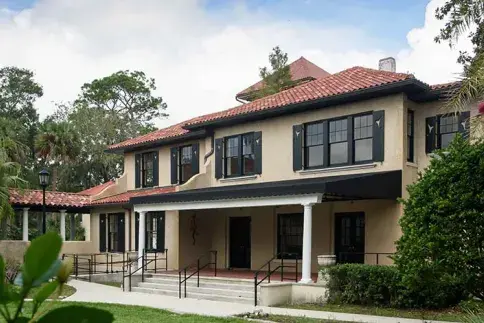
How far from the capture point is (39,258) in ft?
3.08

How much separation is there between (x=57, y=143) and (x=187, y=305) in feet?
74.2

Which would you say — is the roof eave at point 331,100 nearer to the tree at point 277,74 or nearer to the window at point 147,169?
the window at point 147,169

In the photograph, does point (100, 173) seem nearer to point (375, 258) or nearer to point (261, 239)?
point (261, 239)

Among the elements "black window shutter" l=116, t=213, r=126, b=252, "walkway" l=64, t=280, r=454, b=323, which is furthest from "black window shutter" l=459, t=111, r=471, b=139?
"black window shutter" l=116, t=213, r=126, b=252

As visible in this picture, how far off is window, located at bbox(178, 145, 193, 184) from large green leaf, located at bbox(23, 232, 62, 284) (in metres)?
24.4

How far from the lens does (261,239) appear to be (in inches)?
→ 875

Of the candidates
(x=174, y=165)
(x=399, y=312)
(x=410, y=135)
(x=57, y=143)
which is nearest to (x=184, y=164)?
(x=174, y=165)

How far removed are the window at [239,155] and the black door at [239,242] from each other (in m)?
1.90

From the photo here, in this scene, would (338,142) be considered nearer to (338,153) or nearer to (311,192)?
(338,153)

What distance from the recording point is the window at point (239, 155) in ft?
73.0

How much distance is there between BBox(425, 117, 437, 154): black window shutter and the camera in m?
18.1

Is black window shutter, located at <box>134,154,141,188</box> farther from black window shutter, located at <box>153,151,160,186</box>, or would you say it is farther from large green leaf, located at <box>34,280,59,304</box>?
large green leaf, located at <box>34,280,59,304</box>

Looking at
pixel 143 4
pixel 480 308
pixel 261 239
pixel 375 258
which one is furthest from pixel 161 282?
pixel 143 4

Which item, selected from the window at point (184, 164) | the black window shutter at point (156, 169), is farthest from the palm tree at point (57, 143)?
the window at point (184, 164)
